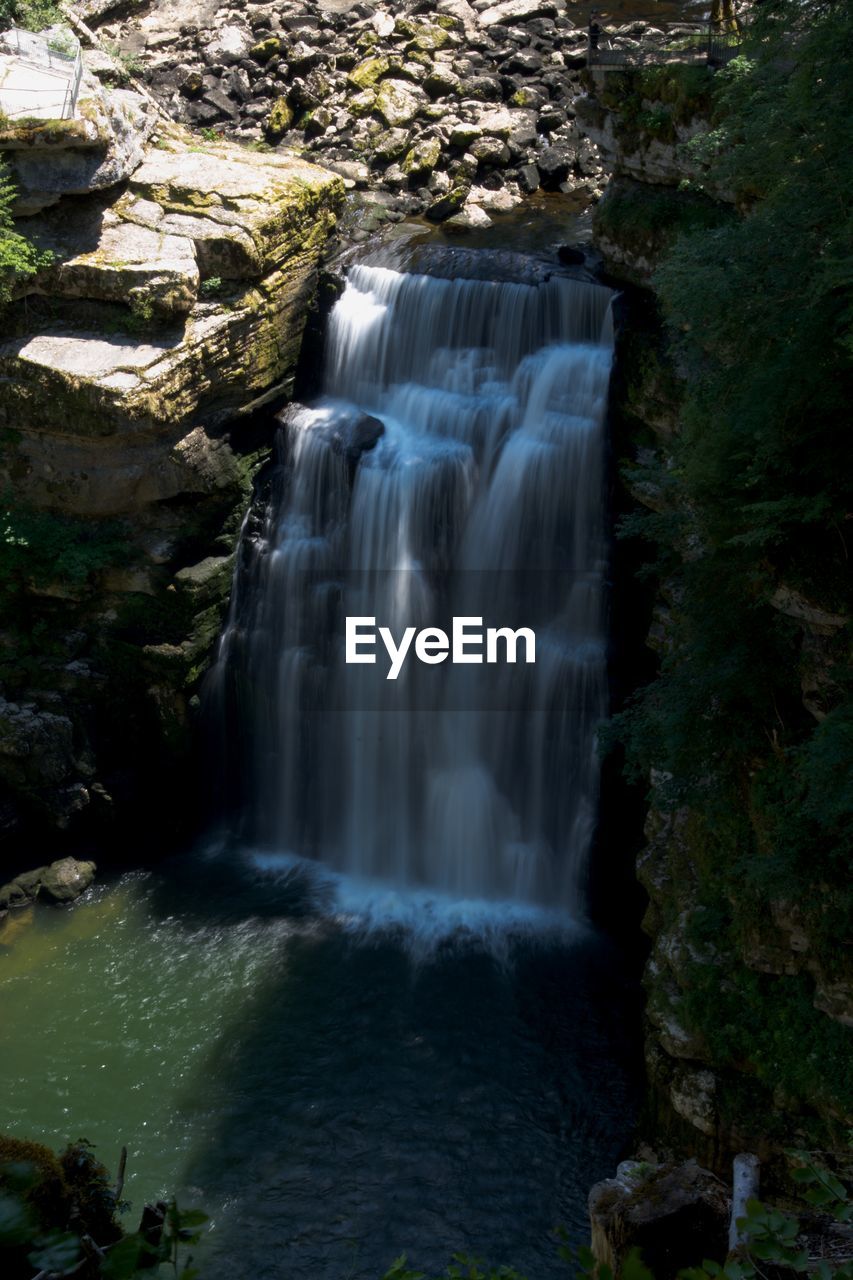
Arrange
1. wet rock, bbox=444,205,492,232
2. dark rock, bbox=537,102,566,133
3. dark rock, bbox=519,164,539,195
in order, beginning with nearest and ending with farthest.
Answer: wet rock, bbox=444,205,492,232
dark rock, bbox=519,164,539,195
dark rock, bbox=537,102,566,133

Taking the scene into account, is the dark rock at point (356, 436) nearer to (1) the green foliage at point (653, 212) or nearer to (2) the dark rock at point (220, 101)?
(1) the green foliage at point (653, 212)

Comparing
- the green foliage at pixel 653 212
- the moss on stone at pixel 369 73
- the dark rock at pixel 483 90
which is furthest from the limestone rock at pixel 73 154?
the dark rock at pixel 483 90

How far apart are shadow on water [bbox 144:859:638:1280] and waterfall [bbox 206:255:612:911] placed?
66.6 inches

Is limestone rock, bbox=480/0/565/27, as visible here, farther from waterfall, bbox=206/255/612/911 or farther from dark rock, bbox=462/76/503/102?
waterfall, bbox=206/255/612/911

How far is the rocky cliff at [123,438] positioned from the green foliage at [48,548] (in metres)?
0.03

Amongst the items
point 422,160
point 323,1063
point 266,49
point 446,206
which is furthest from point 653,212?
point 266,49

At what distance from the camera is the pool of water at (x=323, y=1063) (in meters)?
10.5

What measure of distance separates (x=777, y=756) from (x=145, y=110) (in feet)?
45.1

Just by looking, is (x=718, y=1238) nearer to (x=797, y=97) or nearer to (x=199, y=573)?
(x=797, y=97)

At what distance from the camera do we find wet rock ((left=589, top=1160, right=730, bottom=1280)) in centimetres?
503

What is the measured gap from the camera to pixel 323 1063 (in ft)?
39.9

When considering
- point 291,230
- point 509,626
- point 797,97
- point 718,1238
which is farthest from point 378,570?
point 718,1238

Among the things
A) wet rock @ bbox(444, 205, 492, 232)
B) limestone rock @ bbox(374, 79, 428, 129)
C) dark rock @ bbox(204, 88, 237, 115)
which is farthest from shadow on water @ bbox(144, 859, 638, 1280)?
dark rock @ bbox(204, 88, 237, 115)

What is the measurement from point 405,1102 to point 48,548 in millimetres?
8369
